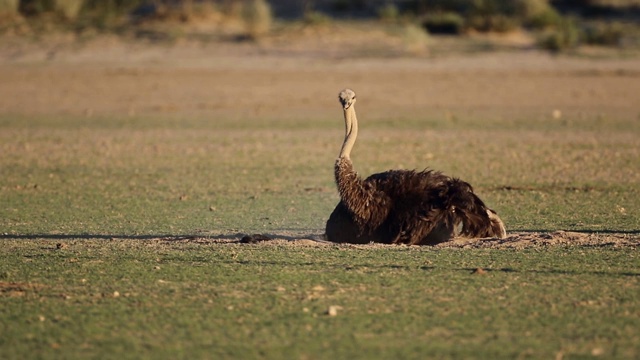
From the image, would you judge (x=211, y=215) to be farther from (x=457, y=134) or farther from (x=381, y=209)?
(x=457, y=134)

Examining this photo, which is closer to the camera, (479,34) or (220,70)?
(220,70)

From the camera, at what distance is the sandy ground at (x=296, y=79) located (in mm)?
21609

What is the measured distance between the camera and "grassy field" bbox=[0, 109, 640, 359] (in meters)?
6.09

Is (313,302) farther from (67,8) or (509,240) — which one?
(67,8)

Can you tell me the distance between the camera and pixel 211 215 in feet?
35.6

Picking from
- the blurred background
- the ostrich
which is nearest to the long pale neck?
the ostrich

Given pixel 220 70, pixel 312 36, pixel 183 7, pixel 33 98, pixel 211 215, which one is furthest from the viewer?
pixel 183 7

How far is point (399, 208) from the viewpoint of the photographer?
868 cm

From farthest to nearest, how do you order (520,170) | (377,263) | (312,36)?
(312,36)
(520,170)
(377,263)

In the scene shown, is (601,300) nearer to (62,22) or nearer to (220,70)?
(220,70)

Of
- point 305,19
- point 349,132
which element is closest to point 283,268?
point 349,132

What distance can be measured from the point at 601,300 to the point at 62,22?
86.3ft

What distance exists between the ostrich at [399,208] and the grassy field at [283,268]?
0.78ft

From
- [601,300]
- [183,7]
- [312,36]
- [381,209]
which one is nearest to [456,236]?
[381,209]
